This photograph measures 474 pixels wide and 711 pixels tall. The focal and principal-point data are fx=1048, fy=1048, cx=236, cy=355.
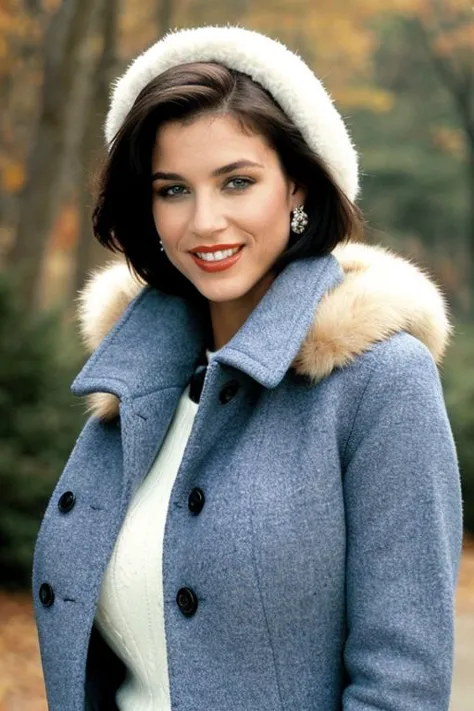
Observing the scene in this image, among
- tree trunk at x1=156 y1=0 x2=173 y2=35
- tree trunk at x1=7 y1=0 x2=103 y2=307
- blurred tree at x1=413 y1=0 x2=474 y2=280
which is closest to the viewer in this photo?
tree trunk at x1=7 y1=0 x2=103 y2=307

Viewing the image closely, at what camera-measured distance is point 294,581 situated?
6.60ft

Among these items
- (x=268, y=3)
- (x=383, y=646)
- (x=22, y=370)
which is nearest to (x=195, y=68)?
(x=383, y=646)

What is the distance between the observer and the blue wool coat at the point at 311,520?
6.42 feet

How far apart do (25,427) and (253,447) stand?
16.8 ft

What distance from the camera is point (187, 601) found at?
211cm

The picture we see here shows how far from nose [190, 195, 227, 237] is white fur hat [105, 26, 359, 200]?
262 mm

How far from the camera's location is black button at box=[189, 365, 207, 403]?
256cm

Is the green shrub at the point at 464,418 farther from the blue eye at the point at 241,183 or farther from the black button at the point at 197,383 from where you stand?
the blue eye at the point at 241,183

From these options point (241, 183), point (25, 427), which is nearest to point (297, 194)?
point (241, 183)

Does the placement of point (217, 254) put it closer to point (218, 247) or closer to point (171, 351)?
point (218, 247)

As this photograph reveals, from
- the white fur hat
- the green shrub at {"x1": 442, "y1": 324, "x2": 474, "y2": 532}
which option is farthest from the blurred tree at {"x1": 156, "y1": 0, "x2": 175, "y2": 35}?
the white fur hat

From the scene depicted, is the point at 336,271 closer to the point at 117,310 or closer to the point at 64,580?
the point at 117,310

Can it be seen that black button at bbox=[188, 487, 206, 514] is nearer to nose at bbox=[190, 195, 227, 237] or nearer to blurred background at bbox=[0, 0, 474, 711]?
nose at bbox=[190, 195, 227, 237]

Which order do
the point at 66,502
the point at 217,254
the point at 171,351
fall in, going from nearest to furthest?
1. the point at 217,254
2. the point at 66,502
3. the point at 171,351
